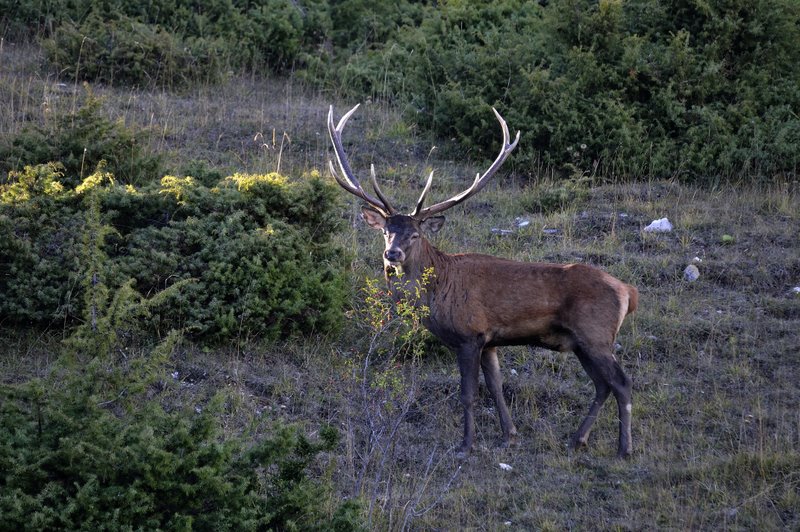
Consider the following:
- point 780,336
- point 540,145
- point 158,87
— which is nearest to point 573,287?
point 780,336

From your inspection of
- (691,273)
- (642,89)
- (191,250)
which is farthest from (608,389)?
(642,89)

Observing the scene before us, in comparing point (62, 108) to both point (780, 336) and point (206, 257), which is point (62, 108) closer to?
Result: point (206, 257)

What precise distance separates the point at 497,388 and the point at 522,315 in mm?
758

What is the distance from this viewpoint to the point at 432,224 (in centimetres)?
922

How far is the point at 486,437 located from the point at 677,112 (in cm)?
657

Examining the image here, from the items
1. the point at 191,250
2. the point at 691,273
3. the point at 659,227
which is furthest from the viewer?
the point at 659,227

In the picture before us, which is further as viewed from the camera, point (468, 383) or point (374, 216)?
point (374, 216)

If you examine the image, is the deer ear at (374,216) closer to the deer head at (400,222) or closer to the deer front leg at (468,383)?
the deer head at (400,222)

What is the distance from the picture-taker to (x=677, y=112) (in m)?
13.6

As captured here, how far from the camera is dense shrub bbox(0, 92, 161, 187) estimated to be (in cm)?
1059

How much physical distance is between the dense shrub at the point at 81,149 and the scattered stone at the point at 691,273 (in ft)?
19.2

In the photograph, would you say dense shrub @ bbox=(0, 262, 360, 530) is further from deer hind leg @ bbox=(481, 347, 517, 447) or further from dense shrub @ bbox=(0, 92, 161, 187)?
dense shrub @ bbox=(0, 92, 161, 187)

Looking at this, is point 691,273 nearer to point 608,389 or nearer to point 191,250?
point 608,389

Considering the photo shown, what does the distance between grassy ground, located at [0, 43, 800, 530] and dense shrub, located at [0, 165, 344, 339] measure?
0.33 m
